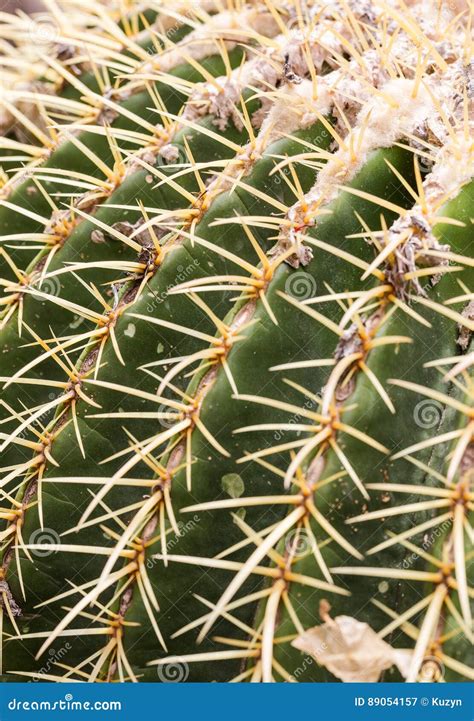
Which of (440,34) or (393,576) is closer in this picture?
(393,576)

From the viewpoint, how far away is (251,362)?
193cm

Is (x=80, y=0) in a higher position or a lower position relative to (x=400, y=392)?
higher

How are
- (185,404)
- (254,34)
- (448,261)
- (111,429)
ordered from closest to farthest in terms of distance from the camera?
(448,261) → (185,404) → (111,429) → (254,34)

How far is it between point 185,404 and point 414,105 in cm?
96

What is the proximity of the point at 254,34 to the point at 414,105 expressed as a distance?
64 cm

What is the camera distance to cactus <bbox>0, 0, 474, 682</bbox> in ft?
5.76

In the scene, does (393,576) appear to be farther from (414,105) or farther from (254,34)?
(254,34)

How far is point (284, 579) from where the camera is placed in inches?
68.7

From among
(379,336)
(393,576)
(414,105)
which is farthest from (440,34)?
(393,576)

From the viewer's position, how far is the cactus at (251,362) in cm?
176

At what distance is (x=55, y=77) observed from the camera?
2992mm

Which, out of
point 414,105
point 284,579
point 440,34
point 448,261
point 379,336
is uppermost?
point 440,34

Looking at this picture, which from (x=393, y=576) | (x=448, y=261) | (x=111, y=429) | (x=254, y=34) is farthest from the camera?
(x=254, y=34)
